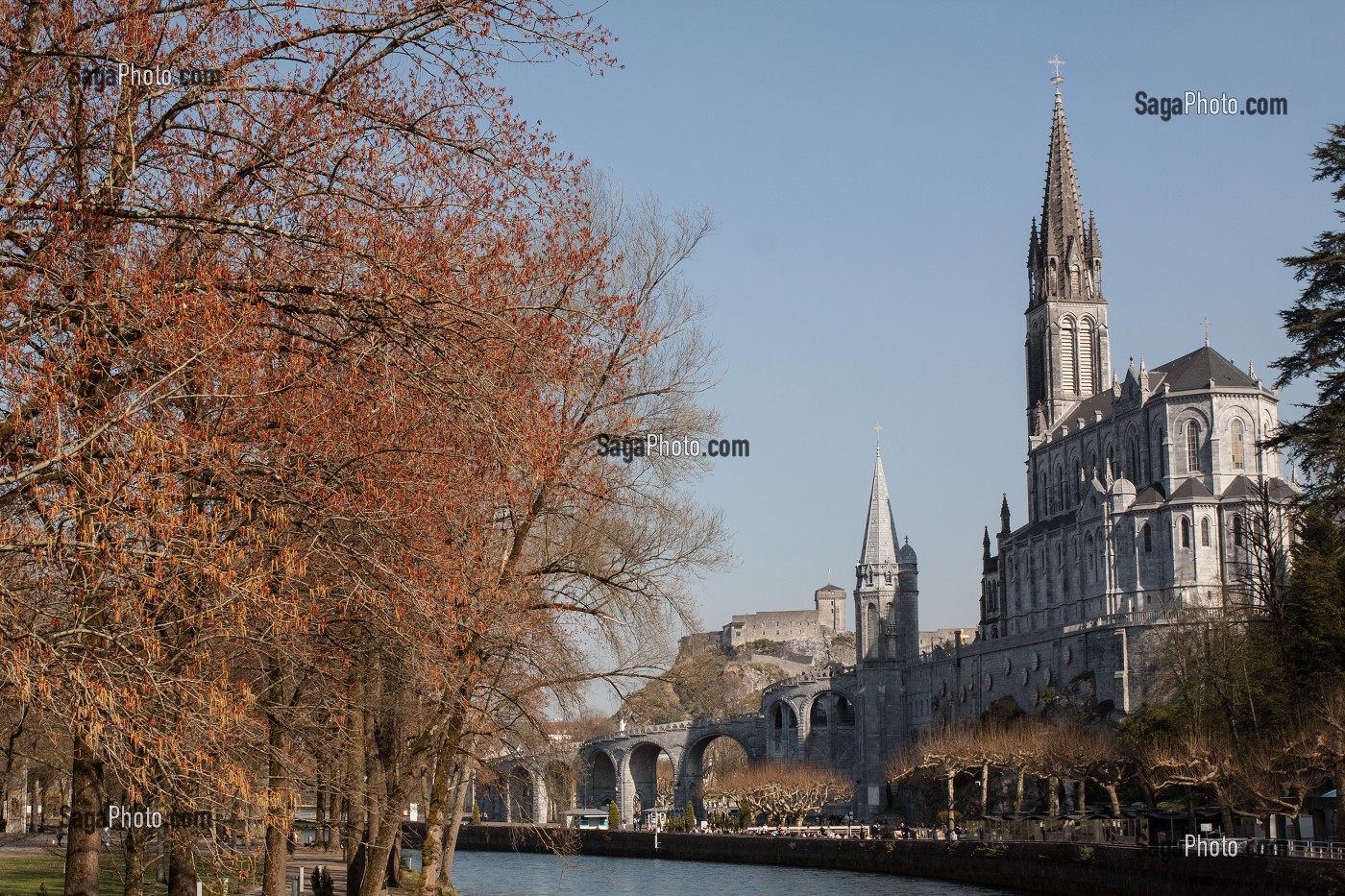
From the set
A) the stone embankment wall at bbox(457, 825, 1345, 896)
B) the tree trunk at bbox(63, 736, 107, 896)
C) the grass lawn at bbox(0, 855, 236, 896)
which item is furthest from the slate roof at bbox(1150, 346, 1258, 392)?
the tree trunk at bbox(63, 736, 107, 896)

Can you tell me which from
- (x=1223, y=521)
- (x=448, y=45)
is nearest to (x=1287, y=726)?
(x=448, y=45)

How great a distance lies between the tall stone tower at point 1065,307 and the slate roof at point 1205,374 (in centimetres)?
1973

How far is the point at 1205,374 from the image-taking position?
9300 centimetres

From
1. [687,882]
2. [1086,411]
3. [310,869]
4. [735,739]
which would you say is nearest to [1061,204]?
[1086,411]

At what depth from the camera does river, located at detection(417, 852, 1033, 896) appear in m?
54.5

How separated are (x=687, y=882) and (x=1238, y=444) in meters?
45.4

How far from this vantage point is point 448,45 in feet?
37.6

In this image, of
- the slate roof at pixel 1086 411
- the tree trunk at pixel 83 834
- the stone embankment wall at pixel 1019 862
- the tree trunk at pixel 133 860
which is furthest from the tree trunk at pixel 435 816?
the slate roof at pixel 1086 411

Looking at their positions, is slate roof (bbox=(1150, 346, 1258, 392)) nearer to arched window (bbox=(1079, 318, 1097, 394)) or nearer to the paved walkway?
arched window (bbox=(1079, 318, 1097, 394))

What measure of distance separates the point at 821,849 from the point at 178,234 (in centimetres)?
Result: 6400

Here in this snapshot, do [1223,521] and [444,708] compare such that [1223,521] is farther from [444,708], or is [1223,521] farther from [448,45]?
[448,45]

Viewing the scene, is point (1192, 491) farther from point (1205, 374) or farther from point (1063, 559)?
point (1063, 559)

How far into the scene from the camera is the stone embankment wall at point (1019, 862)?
33875 mm

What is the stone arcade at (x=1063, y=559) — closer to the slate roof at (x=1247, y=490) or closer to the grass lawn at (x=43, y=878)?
the slate roof at (x=1247, y=490)
